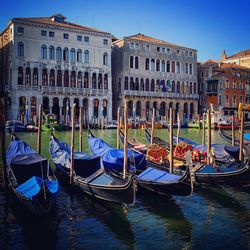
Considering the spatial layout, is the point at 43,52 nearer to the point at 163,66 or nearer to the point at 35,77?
the point at 35,77

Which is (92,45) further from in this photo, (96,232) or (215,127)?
(96,232)

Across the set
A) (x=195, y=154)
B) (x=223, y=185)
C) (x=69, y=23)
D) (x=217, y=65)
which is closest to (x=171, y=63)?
(x=217, y=65)

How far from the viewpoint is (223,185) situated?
729 centimetres

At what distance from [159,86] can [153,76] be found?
3.07ft

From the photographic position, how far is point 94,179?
624 cm

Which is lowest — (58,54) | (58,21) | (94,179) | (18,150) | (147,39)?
(94,179)

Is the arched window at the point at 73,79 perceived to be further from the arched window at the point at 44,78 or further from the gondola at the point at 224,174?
the gondola at the point at 224,174

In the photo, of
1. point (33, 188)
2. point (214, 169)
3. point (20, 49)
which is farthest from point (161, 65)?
point (33, 188)

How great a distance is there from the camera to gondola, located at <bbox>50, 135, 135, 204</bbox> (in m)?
5.44

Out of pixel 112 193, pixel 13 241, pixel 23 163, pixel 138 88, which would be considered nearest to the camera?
pixel 13 241

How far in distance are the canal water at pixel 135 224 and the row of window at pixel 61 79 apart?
17.3 metres

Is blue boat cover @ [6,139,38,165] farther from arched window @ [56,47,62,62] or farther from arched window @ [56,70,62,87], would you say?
arched window @ [56,47,62,62]

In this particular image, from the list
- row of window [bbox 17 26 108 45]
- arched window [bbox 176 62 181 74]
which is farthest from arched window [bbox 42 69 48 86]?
arched window [bbox 176 62 181 74]

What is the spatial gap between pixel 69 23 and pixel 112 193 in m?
21.3
